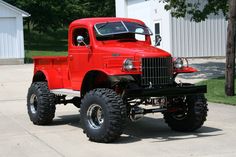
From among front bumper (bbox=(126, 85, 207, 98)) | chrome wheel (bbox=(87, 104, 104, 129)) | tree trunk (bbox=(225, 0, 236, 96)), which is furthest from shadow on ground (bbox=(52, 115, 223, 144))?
tree trunk (bbox=(225, 0, 236, 96))

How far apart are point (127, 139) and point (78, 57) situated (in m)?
1.92

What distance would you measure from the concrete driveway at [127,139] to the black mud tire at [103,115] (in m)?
0.17

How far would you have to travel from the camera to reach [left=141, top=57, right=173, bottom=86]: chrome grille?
8969 millimetres

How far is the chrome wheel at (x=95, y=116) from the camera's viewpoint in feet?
29.5

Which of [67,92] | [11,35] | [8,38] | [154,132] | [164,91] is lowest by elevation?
[154,132]

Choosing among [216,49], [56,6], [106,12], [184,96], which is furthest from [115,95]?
[106,12]

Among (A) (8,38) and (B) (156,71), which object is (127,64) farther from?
(A) (8,38)

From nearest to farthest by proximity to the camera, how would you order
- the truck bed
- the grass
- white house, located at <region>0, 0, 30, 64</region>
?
the truck bed
the grass
white house, located at <region>0, 0, 30, 64</region>

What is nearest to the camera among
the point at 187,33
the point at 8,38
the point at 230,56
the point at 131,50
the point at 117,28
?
the point at 131,50

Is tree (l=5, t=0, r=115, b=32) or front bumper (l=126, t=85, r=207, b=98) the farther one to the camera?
tree (l=5, t=0, r=115, b=32)

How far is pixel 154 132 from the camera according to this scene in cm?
987

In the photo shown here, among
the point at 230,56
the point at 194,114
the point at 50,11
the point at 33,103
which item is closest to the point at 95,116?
the point at 194,114

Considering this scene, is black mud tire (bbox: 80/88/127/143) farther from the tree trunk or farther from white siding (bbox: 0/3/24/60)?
white siding (bbox: 0/3/24/60)

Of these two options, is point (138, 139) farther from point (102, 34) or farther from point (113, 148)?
point (102, 34)
